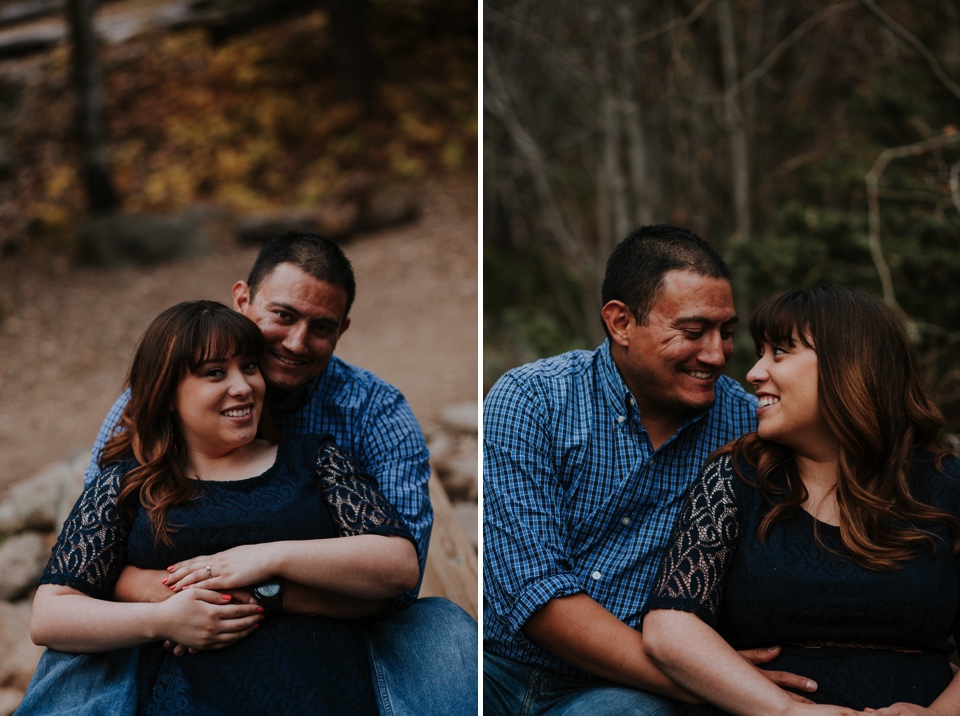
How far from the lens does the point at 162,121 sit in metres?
7.92

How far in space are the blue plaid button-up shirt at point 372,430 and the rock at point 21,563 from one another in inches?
66.8

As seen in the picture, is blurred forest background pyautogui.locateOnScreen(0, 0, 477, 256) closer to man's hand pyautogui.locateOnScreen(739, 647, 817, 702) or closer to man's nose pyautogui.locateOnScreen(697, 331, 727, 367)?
man's nose pyautogui.locateOnScreen(697, 331, 727, 367)

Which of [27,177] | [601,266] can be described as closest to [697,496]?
[601,266]

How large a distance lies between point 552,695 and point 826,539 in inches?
27.4

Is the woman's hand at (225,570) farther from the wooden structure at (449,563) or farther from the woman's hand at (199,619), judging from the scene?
the wooden structure at (449,563)

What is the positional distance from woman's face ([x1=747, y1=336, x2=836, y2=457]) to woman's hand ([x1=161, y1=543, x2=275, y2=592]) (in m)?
1.07

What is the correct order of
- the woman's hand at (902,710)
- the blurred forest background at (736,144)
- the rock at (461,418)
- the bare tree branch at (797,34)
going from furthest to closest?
1. the rock at (461,418)
2. the blurred forest background at (736,144)
3. the bare tree branch at (797,34)
4. the woman's hand at (902,710)

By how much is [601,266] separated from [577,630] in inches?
144

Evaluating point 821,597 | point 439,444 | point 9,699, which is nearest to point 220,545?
point 821,597

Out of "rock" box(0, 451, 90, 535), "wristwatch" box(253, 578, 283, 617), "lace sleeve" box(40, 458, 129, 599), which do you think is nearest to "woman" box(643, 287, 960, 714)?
"wristwatch" box(253, 578, 283, 617)

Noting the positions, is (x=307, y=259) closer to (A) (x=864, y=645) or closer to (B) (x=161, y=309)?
(A) (x=864, y=645)

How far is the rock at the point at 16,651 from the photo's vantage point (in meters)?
2.99

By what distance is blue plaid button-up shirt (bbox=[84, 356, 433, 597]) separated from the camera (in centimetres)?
220

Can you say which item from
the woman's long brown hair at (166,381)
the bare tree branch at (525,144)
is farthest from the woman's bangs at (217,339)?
the bare tree branch at (525,144)
